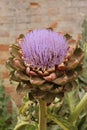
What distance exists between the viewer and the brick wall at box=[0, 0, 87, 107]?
2.40 meters

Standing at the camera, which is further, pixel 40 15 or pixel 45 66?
pixel 40 15

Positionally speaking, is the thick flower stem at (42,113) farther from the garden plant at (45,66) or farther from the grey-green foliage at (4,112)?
the grey-green foliage at (4,112)

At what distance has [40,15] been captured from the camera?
95.2 inches

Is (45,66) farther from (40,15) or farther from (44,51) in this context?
(40,15)

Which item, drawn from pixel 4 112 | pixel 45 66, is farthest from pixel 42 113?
pixel 4 112

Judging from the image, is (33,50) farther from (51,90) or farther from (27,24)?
(27,24)

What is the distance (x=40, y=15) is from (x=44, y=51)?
1499 millimetres

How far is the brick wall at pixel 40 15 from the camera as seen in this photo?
7.86 ft

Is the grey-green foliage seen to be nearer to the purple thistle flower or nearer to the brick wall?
the brick wall

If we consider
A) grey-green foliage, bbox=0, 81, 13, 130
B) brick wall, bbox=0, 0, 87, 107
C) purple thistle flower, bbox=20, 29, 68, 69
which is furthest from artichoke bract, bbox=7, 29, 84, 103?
brick wall, bbox=0, 0, 87, 107

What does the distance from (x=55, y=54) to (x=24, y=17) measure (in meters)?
1.50

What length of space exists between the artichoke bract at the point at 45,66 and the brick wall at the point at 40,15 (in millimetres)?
1454

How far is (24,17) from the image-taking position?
2414 millimetres

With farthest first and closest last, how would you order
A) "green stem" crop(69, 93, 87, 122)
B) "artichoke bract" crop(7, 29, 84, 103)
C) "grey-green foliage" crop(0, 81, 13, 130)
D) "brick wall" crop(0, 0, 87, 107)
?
1. "brick wall" crop(0, 0, 87, 107)
2. "grey-green foliage" crop(0, 81, 13, 130)
3. "green stem" crop(69, 93, 87, 122)
4. "artichoke bract" crop(7, 29, 84, 103)
